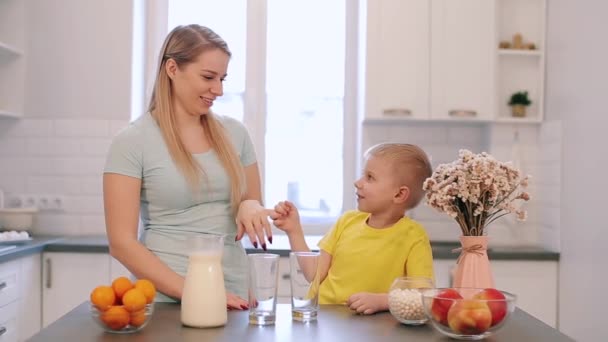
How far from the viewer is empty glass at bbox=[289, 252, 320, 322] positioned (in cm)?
147

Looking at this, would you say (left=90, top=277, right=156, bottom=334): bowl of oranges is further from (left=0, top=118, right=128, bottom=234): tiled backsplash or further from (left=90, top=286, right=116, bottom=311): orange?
(left=0, top=118, right=128, bottom=234): tiled backsplash

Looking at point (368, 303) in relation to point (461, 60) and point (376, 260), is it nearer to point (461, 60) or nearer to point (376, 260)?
point (376, 260)

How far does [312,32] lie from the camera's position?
4086mm

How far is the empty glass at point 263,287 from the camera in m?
1.46

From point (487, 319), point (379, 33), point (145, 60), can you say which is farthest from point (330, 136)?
point (487, 319)

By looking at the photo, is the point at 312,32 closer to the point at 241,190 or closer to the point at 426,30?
the point at 426,30

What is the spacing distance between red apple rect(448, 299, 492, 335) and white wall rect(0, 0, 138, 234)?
2.65m

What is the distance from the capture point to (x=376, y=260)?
1.86 m

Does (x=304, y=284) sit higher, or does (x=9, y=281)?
(x=304, y=284)

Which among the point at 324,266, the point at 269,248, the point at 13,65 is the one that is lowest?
the point at 269,248

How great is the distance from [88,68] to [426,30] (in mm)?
1708

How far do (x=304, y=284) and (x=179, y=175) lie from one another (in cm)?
56

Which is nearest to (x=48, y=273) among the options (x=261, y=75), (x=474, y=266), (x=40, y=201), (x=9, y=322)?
(x=9, y=322)

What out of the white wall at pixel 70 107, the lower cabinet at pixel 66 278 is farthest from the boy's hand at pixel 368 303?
the white wall at pixel 70 107
